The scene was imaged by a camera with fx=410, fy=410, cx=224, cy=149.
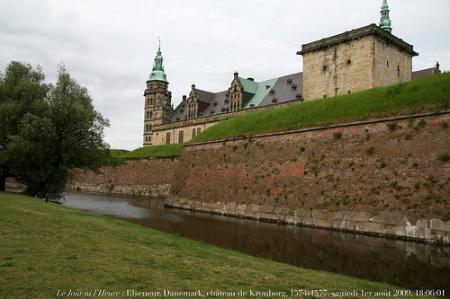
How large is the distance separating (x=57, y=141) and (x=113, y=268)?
19.0m

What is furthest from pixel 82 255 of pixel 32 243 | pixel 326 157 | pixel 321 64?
pixel 321 64

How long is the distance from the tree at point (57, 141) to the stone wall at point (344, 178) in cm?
862

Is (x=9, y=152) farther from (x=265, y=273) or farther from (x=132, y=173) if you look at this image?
(x=132, y=173)

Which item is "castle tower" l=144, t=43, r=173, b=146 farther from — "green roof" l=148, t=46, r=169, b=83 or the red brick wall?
the red brick wall

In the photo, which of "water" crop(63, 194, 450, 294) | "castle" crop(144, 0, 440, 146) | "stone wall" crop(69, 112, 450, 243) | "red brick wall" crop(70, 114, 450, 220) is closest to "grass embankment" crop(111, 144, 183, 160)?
"castle" crop(144, 0, 440, 146)

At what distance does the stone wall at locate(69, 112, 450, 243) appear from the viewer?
1652 centimetres

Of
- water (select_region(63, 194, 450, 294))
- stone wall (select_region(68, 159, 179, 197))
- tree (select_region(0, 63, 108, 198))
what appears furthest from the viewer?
stone wall (select_region(68, 159, 179, 197))

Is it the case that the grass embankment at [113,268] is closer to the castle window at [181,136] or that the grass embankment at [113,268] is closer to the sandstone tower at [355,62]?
the sandstone tower at [355,62]

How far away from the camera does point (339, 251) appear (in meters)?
14.0

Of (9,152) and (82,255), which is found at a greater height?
(9,152)

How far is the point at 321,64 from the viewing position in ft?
115

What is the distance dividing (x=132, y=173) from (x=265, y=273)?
147 ft

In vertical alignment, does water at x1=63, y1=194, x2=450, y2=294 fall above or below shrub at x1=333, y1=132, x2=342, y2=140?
below

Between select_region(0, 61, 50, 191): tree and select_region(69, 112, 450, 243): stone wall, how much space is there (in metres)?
12.7
